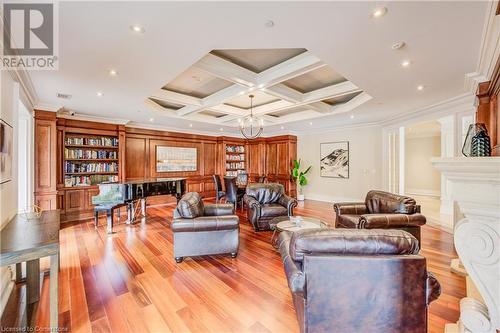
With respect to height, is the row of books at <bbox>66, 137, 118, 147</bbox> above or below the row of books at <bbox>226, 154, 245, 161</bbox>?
above

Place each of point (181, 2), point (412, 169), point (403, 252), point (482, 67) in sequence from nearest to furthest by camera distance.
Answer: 1. point (403, 252)
2. point (181, 2)
3. point (482, 67)
4. point (412, 169)

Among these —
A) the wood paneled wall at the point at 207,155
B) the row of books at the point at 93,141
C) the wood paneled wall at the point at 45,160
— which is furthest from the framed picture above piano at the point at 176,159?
the wood paneled wall at the point at 45,160

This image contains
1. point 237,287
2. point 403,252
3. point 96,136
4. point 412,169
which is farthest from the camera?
point 412,169

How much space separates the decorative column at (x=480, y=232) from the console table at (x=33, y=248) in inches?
109

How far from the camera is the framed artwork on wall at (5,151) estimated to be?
205cm

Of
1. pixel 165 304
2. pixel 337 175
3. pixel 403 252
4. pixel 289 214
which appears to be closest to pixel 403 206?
pixel 289 214

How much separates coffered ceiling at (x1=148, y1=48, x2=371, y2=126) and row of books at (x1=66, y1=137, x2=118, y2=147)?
5.76ft

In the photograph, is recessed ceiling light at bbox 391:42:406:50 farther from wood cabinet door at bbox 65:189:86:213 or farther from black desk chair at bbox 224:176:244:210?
wood cabinet door at bbox 65:189:86:213

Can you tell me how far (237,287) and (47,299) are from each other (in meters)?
1.90

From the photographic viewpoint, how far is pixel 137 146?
260 inches

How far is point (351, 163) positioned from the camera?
7172 mm

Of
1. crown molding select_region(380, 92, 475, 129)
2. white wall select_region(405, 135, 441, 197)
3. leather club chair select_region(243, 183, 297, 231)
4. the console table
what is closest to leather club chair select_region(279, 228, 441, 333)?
the console table

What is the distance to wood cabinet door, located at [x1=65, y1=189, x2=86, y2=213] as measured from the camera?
16.9ft

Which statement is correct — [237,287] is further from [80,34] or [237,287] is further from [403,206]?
[80,34]
